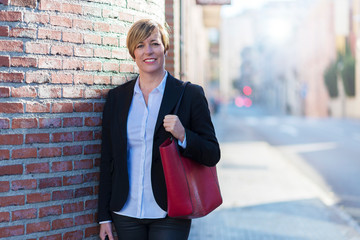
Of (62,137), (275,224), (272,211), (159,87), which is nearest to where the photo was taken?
(159,87)

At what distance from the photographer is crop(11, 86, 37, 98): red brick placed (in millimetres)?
2666

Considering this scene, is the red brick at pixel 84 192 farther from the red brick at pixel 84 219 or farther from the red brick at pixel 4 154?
Result: the red brick at pixel 4 154

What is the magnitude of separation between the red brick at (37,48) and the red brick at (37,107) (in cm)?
32

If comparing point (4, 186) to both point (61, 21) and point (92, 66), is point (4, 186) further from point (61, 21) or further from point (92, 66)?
point (61, 21)

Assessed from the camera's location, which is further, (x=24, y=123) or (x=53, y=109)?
(x=53, y=109)

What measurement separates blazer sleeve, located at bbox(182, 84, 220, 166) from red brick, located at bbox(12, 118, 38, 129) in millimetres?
975

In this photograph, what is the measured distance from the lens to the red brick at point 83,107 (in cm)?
291

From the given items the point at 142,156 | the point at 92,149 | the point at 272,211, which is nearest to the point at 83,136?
the point at 92,149

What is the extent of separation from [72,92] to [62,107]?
12 cm

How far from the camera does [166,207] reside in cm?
236

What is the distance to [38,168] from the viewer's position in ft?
9.00

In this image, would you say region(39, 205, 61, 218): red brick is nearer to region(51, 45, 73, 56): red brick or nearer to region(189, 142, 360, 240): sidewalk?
region(51, 45, 73, 56): red brick

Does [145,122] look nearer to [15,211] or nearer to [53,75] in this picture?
[53,75]

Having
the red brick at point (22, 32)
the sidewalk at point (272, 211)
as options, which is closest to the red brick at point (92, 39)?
the red brick at point (22, 32)
